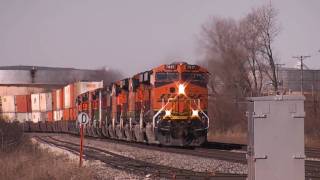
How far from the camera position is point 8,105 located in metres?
65.8

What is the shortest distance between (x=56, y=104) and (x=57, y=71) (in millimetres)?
39221

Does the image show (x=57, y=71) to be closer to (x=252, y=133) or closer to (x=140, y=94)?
(x=140, y=94)

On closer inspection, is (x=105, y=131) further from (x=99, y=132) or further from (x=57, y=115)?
(x=57, y=115)

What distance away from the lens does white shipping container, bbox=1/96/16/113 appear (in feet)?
214

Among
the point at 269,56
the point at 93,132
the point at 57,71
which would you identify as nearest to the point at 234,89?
the point at 269,56

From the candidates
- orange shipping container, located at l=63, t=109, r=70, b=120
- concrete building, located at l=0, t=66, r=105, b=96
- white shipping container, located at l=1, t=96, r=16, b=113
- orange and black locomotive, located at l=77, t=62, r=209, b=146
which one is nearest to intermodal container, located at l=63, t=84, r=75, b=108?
orange shipping container, located at l=63, t=109, r=70, b=120

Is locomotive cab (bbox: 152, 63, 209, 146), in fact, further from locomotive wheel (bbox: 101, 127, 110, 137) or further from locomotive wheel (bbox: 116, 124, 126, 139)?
locomotive wheel (bbox: 101, 127, 110, 137)

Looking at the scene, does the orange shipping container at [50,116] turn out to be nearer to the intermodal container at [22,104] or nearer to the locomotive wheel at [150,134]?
the intermodal container at [22,104]

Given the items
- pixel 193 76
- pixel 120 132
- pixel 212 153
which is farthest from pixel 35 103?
pixel 212 153

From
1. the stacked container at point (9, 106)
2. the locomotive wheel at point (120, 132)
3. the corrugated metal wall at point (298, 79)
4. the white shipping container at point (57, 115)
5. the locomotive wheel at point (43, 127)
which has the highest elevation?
the corrugated metal wall at point (298, 79)

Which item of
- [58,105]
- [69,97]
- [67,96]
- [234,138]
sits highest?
[67,96]

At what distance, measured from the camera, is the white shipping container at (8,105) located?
214ft

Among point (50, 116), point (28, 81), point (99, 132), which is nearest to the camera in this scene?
point (99, 132)

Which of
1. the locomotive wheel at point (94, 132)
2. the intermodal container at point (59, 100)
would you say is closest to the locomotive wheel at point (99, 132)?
the locomotive wheel at point (94, 132)
